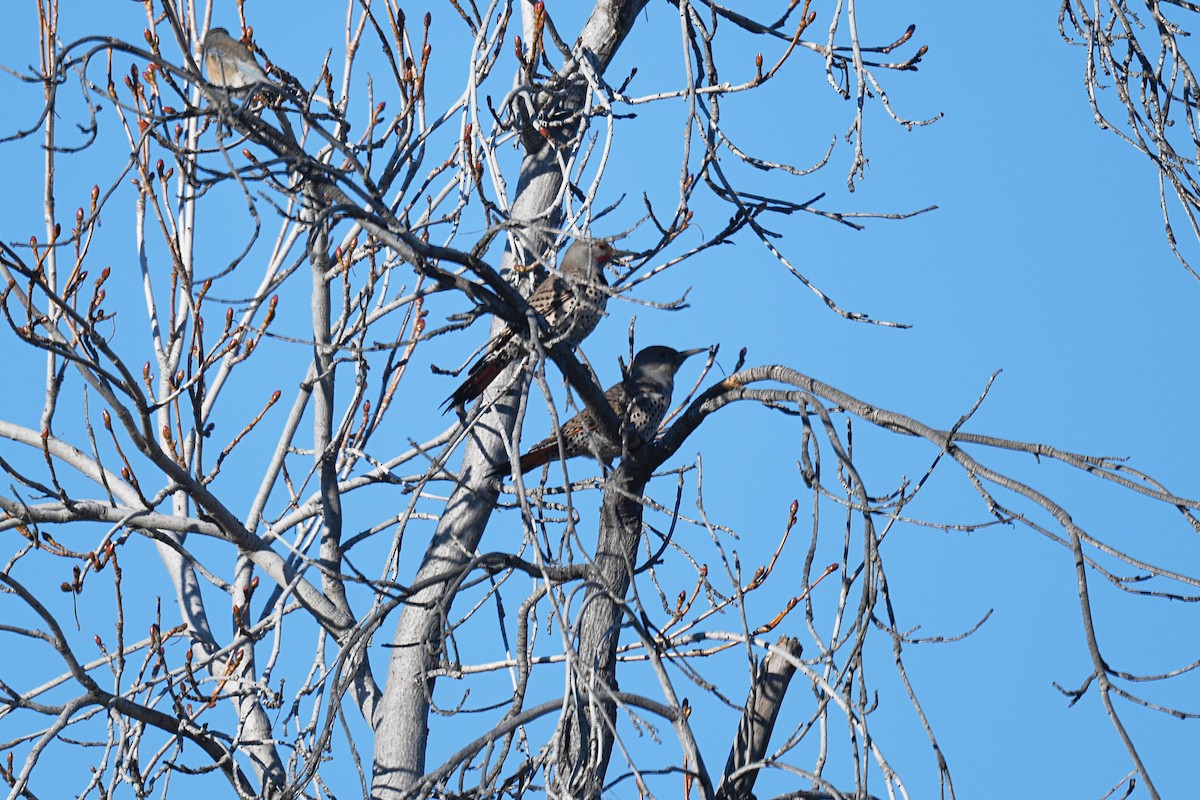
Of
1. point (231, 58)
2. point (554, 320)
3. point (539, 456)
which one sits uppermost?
point (231, 58)

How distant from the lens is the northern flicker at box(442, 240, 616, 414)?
3985 millimetres

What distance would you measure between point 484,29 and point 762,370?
1589mm

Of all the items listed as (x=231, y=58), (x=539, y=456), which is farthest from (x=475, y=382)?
(x=231, y=58)

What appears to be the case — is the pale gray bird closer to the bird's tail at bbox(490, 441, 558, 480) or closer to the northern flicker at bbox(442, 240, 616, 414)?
the northern flicker at bbox(442, 240, 616, 414)

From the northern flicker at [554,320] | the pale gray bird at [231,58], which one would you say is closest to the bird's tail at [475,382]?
the northern flicker at [554,320]

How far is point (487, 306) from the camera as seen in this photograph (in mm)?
3252

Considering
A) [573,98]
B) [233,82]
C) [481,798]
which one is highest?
[233,82]

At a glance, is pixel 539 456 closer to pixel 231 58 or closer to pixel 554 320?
pixel 554 320

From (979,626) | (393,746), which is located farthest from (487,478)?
(979,626)

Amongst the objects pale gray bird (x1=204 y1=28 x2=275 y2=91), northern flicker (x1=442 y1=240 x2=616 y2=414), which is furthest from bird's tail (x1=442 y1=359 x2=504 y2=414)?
pale gray bird (x1=204 y1=28 x2=275 y2=91)

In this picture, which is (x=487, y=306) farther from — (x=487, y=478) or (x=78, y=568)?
(x=78, y=568)

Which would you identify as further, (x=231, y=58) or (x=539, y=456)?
(x=231, y=58)

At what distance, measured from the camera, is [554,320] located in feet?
19.1

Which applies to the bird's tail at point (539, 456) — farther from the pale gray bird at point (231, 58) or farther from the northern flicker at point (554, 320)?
the pale gray bird at point (231, 58)
